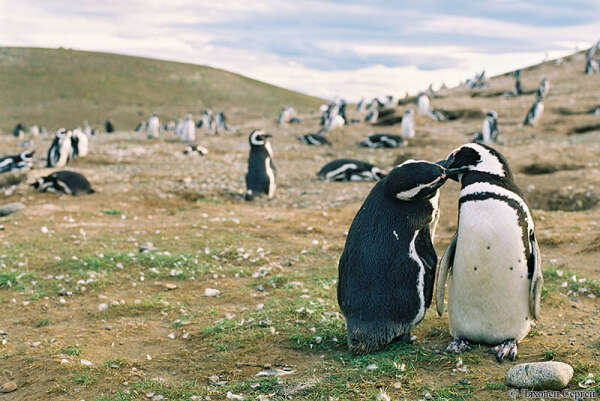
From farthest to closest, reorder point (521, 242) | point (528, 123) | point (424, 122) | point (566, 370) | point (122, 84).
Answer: point (122, 84), point (424, 122), point (528, 123), point (521, 242), point (566, 370)

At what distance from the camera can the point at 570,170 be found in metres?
13.1

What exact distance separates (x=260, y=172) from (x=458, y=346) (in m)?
8.92

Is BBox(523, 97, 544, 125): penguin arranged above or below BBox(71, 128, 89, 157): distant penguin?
above

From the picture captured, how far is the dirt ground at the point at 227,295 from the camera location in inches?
158

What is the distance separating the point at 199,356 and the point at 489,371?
7.56 feet

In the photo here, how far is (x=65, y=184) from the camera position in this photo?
1263 cm

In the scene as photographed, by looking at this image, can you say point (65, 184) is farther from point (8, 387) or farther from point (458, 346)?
point (458, 346)

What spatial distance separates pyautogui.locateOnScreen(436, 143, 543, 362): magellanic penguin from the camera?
409cm

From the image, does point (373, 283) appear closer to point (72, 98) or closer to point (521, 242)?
point (521, 242)

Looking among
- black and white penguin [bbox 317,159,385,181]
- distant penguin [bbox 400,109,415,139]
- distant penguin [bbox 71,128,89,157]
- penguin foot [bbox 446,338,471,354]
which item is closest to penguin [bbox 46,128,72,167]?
distant penguin [bbox 71,128,89,157]

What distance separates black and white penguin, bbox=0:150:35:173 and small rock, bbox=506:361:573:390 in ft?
53.2

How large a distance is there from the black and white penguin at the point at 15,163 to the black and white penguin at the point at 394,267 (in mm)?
14994

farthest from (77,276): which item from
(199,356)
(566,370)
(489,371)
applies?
(566,370)

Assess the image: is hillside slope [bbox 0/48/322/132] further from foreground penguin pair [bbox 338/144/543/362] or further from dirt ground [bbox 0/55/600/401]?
foreground penguin pair [bbox 338/144/543/362]
